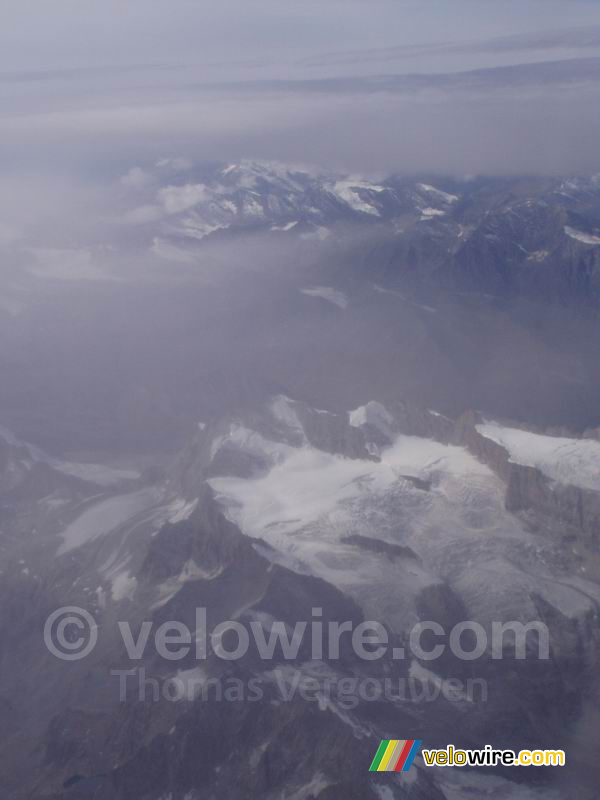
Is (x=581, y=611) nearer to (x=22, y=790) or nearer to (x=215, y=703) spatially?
(x=215, y=703)

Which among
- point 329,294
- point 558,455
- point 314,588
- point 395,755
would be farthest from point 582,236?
point 395,755

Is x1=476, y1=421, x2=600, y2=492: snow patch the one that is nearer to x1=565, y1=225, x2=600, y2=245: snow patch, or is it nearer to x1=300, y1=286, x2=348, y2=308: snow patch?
x1=300, y1=286, x2=348, y2=308: snow patch

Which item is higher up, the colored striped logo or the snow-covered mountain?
the colored striped logo

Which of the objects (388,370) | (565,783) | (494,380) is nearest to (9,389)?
(388,370)

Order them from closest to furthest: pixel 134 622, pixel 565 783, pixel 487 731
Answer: pixel 565 783 < pixel 487 731 < pixel 134 622


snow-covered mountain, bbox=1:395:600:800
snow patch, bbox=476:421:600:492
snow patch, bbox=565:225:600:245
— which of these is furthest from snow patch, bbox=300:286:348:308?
snow patch, bbox=476:421:600:492

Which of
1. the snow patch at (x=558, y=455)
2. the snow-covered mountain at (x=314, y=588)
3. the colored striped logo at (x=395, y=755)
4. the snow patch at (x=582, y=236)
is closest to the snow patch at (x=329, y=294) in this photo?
the snow patch at (x=582, y=236)

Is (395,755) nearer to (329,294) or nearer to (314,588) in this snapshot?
(314,588)

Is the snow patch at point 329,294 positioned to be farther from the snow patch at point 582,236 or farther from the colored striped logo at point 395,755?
the colored striped logo at point 395,755
